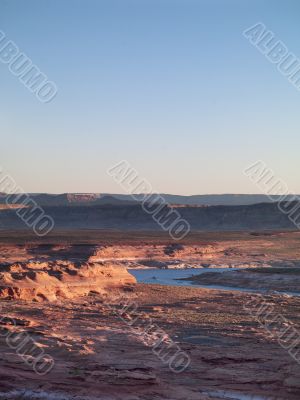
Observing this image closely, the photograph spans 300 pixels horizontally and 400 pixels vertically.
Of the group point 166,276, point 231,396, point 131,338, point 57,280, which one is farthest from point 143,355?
point 166,276

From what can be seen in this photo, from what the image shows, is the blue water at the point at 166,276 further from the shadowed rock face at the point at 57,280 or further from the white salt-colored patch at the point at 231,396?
the white salt-colored patch at the point at 231,396

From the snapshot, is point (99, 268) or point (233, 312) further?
point (99, 268)

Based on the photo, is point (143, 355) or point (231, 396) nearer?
point (231, 396)

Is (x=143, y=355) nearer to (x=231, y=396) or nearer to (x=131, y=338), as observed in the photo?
(x=131, y=338)

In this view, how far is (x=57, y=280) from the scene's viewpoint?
2423 centimetres

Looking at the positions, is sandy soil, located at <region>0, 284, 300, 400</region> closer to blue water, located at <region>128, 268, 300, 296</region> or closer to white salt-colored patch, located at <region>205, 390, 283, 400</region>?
white salt-colored patch, located at <region>205, 390, 283, 400</region>

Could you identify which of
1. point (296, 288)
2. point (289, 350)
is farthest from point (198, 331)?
point (296, 288)

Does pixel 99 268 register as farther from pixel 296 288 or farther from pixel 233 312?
pixel 296 288

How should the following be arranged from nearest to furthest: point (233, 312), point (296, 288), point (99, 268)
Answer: point (233, 312)
point (99, 268)
point (296, 288)

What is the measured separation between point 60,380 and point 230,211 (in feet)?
338

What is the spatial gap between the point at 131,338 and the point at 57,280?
9.27m

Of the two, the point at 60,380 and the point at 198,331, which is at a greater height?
the point at 198,331

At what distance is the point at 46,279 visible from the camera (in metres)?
23.4

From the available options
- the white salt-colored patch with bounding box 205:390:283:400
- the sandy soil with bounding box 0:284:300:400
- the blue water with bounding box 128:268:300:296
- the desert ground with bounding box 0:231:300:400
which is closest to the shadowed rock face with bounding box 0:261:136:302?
the desert ground with bounding box 0:231:300:400
